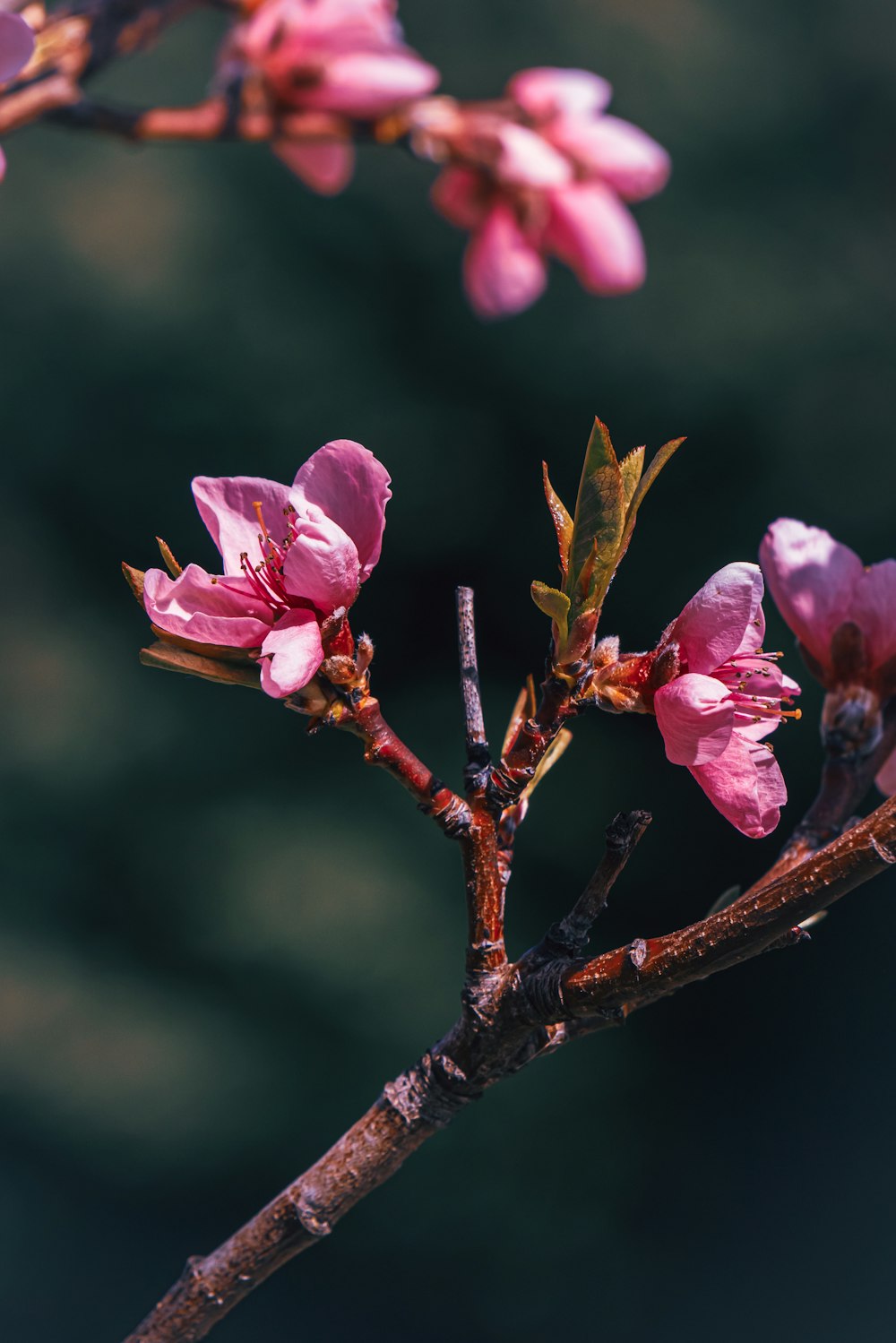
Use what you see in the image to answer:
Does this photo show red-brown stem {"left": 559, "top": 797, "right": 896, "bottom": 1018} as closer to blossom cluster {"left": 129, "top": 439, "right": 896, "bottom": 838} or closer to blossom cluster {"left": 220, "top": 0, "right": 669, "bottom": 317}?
blossom cluster {"left": 129, "top": 439, "right": 896, "bottom": 838}

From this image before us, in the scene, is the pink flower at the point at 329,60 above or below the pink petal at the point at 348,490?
above

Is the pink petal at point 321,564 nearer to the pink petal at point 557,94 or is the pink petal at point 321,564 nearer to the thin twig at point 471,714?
the thin twig at point 471,714

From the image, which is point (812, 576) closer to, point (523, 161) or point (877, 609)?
point (877, 609)

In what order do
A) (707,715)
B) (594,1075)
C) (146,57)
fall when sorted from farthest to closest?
(594,1075) → (146,57) → (707,715)

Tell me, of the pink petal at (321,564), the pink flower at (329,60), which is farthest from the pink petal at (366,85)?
the pink petal at (321,564)

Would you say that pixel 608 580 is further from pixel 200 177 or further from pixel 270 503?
pixel 200 177

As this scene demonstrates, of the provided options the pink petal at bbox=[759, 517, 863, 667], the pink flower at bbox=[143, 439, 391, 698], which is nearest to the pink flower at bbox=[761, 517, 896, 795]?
the pink petal at bbox=[759, 517, 863, 667]

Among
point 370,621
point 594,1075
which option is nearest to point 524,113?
point 370,621

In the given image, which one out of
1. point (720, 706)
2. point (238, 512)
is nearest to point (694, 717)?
point (720, 706)
